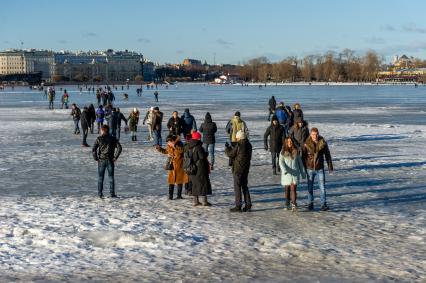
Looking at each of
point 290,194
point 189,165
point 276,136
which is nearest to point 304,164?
point 290,194

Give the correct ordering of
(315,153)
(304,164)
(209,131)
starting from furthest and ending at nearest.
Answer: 1. (209,131)
2. (304,164)
3. (315,153)

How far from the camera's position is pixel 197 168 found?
10148 millimetres

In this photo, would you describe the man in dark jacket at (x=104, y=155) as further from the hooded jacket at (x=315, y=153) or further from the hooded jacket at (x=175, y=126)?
the hooded jacket at (x=175, y=126)

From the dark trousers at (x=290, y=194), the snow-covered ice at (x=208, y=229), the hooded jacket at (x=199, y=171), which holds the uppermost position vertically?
the hooded jacket at (x=199, y=171)

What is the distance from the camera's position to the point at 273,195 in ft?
37.1

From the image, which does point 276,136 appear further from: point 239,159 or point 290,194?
point 239,159

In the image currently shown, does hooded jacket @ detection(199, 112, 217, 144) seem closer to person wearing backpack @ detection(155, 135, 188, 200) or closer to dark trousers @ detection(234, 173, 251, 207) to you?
person wearing backpack @ detection(155, 135, 188, 200)

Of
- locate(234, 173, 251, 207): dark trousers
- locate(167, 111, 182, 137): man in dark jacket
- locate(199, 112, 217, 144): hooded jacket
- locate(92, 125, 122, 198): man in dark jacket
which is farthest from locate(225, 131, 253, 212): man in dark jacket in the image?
locate(167, 111, 182, 137): man in dark jacket

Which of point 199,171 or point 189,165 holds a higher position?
point 189,165

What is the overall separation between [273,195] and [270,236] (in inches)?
116

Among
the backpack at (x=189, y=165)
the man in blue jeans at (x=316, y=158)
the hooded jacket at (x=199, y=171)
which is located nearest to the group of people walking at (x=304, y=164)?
the man in blue jeans at (x=316, y=158)

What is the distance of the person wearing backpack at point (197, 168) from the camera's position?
10.1 metres

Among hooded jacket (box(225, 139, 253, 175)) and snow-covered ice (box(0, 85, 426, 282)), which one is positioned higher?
hooded jacket (box(225, 139, 253, 175))

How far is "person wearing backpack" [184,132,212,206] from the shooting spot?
10.1 meters
